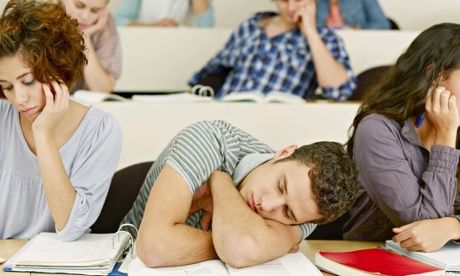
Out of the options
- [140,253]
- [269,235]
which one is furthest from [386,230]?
[140,253]

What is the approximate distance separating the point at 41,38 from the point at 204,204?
0.53m

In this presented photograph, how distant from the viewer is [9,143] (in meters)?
1.84

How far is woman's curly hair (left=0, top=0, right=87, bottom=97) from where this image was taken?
1667 mm

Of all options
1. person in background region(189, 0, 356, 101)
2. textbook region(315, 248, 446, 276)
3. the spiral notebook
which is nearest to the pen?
textbook region(315, 248, 446, 276)

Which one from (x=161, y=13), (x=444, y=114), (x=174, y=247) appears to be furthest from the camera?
(x=161, y=13)

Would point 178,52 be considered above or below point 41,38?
below

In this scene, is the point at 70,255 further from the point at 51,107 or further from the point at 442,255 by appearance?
the point at 442,255

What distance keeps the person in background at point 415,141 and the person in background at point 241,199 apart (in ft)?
0.86

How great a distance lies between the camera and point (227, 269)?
4.92ft

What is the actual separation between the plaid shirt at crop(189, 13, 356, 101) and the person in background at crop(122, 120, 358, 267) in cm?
162

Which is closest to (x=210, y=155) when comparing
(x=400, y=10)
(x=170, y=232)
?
(x=170, y=232)

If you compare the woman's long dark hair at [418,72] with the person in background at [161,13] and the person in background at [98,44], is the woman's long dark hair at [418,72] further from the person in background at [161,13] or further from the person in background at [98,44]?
the person in background at [161,13]

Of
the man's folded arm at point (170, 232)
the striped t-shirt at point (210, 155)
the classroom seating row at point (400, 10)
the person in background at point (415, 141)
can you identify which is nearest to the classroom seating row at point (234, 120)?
the person in background at point (415, 141)

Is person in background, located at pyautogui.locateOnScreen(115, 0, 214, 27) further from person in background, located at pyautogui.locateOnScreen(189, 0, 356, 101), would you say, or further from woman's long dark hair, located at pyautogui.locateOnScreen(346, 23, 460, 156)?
woman's long dark hair, located at pyautogui.locateOnScreen(346, 23, 460, 156)
